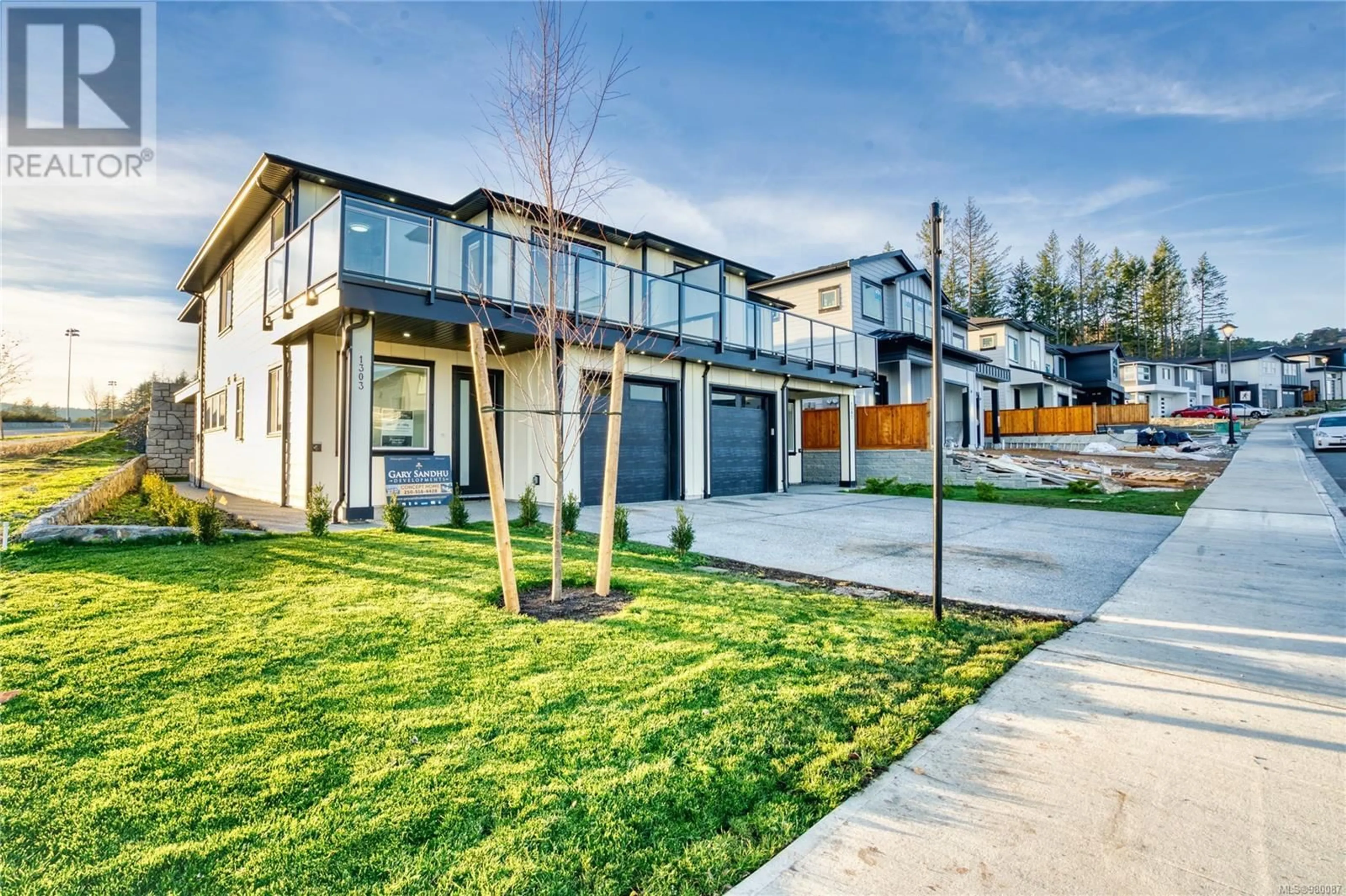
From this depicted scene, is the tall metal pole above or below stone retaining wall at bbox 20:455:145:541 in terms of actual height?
above

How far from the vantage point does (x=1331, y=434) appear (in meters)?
23.4

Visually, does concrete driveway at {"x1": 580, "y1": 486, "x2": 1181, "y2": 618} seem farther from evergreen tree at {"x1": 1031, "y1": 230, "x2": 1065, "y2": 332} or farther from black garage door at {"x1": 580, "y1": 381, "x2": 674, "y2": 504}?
evergreen tree at {"x1": 1031, "y1": 230, "x2": 1065, "y2": 332}

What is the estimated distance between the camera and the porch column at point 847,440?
17484 mm

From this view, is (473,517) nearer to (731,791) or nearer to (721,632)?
(721,632)

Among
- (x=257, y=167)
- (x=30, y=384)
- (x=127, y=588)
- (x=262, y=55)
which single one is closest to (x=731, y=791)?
(x=127, y=588)

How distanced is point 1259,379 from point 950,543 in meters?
78.1

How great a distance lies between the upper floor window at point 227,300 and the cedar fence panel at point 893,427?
16897 millimetres

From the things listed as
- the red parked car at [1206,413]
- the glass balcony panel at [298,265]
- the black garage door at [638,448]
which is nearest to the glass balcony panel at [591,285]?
the black garage door at [638,448]

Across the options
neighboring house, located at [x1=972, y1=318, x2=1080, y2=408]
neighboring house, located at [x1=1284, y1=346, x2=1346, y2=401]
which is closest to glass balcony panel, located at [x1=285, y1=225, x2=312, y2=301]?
neighboring house, located at [x1=972, y1=318, x2=1080, y2=408]

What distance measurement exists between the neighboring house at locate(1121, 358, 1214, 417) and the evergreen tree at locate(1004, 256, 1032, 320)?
29.3 ft

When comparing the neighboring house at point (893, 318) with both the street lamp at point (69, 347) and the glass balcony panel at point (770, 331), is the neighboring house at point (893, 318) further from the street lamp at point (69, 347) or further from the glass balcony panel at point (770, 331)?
the street lamp at point (69, 347)

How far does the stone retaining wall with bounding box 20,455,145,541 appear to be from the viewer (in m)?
6.45

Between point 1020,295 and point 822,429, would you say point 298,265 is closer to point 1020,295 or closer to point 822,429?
point 822,429

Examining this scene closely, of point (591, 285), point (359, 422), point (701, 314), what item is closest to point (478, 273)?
point (591, 285)
